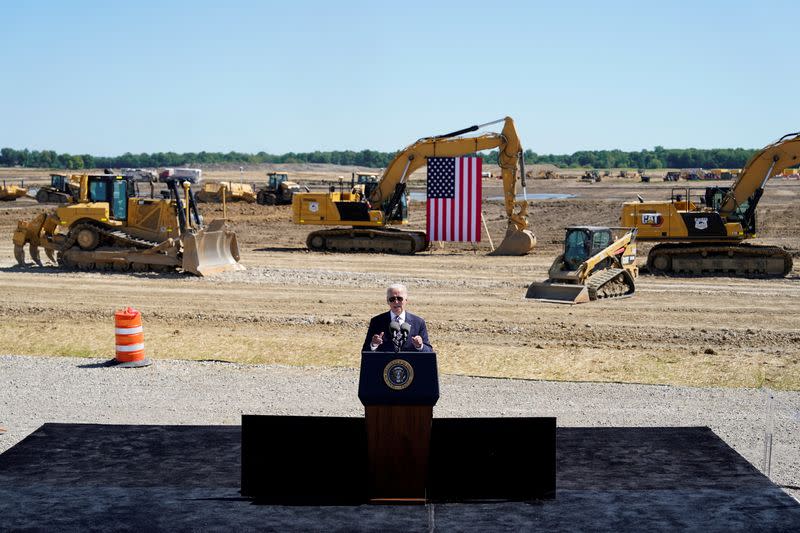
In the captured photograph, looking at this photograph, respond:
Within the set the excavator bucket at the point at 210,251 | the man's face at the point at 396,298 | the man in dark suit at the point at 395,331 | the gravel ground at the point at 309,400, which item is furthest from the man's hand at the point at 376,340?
the excavator bucket at the point at 210,251

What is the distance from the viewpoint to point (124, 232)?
29.9 meters

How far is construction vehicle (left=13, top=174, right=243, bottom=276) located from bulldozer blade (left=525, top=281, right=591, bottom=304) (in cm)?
892

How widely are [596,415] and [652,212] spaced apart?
1815 cm

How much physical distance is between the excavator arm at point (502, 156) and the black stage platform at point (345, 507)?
22248 mm

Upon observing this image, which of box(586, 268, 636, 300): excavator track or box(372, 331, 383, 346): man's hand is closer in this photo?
box(372, 331, 383, 346): man's hand

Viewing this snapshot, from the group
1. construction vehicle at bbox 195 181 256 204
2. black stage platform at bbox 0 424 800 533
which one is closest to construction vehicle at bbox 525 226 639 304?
black stage platform at bbox 0 424 800 533

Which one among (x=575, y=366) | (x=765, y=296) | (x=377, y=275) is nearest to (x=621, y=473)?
(x=575, y=366)

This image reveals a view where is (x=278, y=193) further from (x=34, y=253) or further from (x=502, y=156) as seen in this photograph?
(x=34, y=253)

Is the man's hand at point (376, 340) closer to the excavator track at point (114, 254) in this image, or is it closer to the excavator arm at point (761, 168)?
the excavator track at point (114, 254)

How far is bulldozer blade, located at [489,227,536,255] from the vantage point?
34.2 m

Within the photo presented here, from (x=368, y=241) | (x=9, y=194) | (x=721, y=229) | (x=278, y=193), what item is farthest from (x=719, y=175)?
(x=721, y=229)

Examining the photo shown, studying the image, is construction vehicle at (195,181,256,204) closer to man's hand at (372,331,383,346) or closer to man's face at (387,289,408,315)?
man's face at (387,289,408,315)

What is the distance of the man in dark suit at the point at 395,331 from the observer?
902 cm

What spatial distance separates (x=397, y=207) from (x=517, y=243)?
4.52 m
